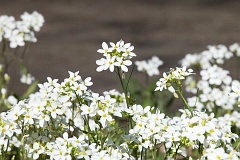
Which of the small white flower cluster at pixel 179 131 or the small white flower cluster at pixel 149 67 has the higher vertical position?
the small white flower cluster at pixel 149 67

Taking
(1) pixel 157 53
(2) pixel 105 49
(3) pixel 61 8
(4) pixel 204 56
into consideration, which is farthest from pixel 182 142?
(3) pixel 61 8

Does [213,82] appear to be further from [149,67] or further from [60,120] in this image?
[60,120]

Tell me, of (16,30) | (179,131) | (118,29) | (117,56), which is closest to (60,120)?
(117,56)

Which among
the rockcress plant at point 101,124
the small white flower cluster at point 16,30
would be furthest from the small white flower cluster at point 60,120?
the small white flower cluster at point 16,30

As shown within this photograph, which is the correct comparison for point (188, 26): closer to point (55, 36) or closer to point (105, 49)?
point (55, 36)

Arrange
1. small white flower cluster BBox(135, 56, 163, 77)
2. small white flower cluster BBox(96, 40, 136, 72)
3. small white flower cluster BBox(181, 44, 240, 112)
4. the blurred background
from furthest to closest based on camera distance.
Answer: the blurred background → small white flower cluster BBox(135, 56, 163, 77) → small white flower cluster BBox(181, 44, 240, 112) → small white flower cluster BBox(96, 40, 136, 72)

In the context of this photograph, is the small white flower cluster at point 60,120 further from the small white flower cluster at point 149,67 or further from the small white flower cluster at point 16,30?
the small white flower cluster at point 149,67

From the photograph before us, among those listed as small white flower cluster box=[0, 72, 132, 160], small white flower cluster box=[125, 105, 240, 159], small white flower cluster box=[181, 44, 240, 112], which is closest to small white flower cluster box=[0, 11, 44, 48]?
small white flower cluster box=[181, 44, 240, 112]

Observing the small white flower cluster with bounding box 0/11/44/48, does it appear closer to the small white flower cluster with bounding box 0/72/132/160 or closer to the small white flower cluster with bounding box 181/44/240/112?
the small white flower cluster with bounding box 181/44/240/112
